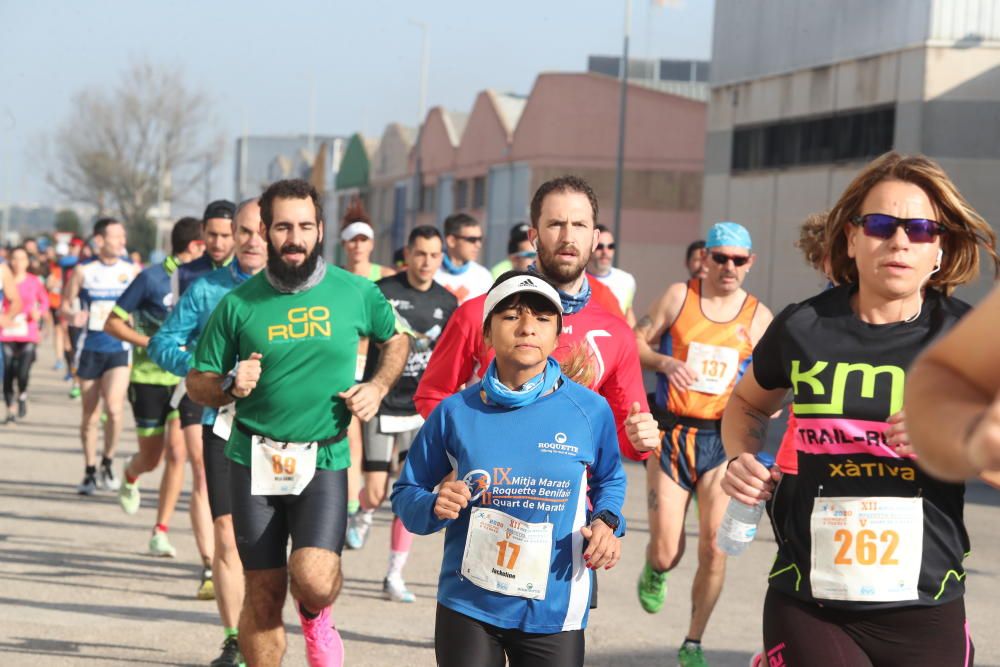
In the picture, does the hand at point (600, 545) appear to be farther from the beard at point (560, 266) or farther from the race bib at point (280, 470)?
the race bib at point (280, 470)

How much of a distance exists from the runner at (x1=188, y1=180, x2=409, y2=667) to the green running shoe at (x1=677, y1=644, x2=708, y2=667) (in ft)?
6.45

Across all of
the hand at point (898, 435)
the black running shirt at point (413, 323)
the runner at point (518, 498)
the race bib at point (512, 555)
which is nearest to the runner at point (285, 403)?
the runner at point (518, 498)

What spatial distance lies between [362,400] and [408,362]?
13.4ft

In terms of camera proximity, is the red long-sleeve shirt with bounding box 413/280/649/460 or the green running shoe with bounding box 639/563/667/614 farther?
the green running shoe with bounding box 639/563/667/614

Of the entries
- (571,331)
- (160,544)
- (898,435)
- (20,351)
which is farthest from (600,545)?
(20,351)

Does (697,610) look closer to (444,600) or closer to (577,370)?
(577,370)

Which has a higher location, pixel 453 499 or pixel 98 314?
pixel 453 499

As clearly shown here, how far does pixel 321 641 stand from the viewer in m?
5.68

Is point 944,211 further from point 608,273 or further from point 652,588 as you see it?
point 608,273

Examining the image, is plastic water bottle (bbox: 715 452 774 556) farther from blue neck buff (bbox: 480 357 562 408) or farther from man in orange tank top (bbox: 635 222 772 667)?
man in orange tank top (bbox: 635 222 772 667)

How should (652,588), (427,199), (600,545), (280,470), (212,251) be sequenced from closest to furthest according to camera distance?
(600,545), (280,470), (652,588), (212,251), (427,199)

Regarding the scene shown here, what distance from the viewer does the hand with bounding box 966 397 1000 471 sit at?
5.24 feet

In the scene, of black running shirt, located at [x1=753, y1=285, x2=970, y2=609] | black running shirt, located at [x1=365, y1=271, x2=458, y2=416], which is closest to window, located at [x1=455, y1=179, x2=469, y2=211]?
black running shirt, located at [x1=365, y1=271, x2=458, y2=416]

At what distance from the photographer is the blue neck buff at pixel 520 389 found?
4457 mm
